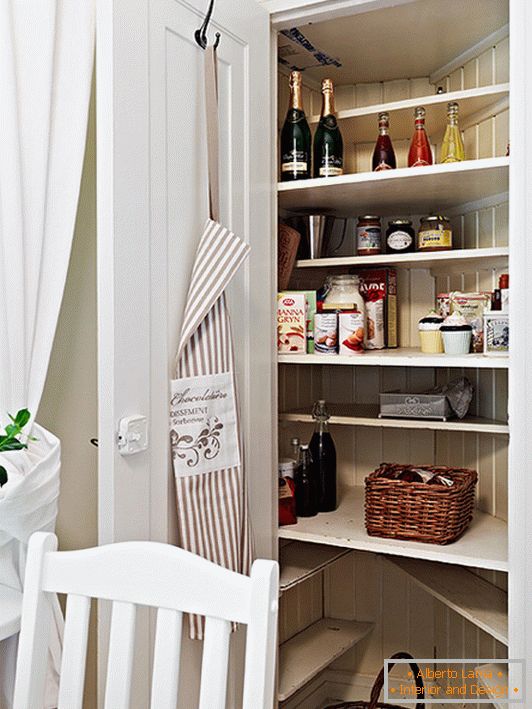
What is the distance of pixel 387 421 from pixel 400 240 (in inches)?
21.0

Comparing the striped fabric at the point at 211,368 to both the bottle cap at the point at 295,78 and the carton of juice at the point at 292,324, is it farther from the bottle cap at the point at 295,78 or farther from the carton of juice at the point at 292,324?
the bottle cap at the point at 295,78

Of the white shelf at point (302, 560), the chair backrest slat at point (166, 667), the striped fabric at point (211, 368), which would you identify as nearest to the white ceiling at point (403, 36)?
the striped fabric at point (211, 368)

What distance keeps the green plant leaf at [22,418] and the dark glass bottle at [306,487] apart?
1123 millimetres

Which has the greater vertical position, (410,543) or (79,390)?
(79,390)

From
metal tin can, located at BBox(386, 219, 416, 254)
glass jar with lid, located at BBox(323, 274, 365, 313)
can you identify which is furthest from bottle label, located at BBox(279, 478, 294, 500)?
metal tin can, located at BBox(386, 219, 416, 254)

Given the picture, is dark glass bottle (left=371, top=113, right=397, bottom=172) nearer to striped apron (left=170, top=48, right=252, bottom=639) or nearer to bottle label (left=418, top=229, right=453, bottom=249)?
bottle label (left=418, top=229, right=453, bottom=249)

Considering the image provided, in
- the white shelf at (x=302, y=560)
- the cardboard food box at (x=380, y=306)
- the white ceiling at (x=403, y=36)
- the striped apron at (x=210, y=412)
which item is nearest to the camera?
the striped apron at (x=210, y=412)

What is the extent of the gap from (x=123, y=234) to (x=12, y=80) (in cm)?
36

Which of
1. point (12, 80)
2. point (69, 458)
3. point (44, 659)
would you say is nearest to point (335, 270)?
point (69, 458)

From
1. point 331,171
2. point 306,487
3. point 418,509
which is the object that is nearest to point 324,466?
point 306,487

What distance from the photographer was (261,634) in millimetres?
1010

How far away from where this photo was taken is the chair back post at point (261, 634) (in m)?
1.01

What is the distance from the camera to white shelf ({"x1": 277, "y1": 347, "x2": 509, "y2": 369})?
5.98 feet

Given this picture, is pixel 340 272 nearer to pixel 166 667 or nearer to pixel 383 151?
pixel 383 151
